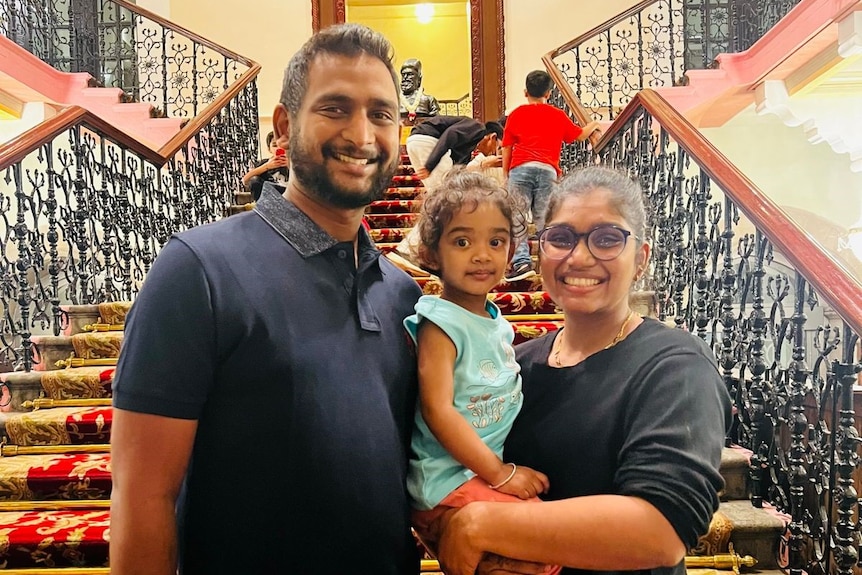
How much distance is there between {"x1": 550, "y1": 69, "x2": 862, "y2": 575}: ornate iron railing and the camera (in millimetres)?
2035

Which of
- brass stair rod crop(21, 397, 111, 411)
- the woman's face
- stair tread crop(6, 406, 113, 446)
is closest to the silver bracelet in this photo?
the woman's face

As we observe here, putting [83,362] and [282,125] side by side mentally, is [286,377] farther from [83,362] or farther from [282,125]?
[83,362]

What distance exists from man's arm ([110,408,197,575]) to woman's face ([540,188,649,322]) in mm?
684

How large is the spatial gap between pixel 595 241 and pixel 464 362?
36 cm

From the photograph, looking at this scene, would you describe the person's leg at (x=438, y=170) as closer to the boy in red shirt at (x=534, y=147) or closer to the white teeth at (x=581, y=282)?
the boy in red shirt at (x=534, y=147)

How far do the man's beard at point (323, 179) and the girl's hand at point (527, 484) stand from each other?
1.83 ft

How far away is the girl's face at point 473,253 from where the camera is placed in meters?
1.39

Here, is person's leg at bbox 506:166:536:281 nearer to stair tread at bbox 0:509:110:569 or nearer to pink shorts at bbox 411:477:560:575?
stair tread at bbox 0:509:110:569

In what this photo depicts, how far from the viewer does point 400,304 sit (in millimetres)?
1223

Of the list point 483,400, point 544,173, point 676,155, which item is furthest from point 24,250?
point 676,155

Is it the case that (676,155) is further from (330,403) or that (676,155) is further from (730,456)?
(330,403)

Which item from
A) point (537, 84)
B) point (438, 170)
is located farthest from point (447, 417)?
point (438, 170)

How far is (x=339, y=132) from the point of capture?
1.07 metres

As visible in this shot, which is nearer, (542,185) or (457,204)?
(457,204)
